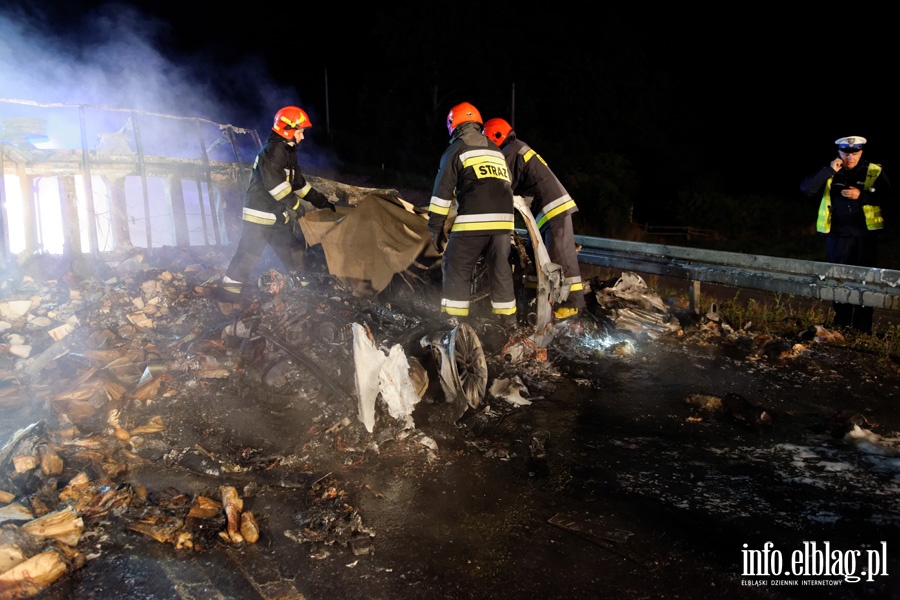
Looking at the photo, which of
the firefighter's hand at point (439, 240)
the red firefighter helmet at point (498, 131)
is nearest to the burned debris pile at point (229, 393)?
the firefighter's hand at point (439, 240)

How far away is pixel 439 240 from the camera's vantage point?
17.7ft

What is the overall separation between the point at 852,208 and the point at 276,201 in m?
5.80

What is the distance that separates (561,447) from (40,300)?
566cm

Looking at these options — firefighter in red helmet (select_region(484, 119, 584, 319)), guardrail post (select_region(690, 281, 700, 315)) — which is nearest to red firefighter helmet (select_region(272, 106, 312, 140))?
firefighter in red helmet (select_region(484, 119, 584, 319))

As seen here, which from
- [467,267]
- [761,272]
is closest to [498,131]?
[467,267]

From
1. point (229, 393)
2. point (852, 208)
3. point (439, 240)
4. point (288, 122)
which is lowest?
point (229, 393)

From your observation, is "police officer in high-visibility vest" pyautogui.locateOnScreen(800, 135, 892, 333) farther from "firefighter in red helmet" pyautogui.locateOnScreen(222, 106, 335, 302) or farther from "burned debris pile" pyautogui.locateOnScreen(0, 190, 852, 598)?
"firefighter in red helmet" pyautogui.locateOnScreen(222, 106, 335, 302)

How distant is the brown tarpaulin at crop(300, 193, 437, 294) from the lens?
18.6 ft

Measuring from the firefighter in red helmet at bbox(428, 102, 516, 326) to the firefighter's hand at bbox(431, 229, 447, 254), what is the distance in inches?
1.9

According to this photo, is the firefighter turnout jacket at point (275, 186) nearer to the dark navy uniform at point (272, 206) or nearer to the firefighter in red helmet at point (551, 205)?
the dark navy uniform at point (272, 206)

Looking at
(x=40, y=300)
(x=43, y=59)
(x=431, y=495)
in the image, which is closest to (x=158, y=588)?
(x=431, y=495)

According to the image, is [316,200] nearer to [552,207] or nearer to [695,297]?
[552,207]

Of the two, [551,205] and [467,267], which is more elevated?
[551,205]

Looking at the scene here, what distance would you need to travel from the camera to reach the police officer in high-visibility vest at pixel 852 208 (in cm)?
568
